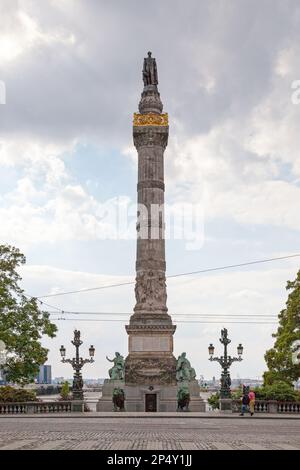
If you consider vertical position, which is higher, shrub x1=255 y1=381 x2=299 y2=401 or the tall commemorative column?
the tall commemorative column

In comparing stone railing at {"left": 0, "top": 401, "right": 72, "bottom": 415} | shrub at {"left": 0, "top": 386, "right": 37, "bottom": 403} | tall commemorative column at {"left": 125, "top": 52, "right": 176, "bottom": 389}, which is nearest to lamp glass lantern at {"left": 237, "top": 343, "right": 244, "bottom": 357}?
tall commemorative column at {"left": 125, "top": 52, "right": 176, "bottom": 389}

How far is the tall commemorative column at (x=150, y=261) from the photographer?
47.0m

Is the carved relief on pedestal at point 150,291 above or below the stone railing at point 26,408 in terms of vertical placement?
above

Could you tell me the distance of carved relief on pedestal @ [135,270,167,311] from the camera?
159ft

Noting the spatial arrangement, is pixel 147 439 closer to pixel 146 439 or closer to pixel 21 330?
pixel 146 439

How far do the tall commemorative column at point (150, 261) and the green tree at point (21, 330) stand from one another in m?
5.86

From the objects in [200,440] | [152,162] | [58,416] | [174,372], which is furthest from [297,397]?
[200,440]

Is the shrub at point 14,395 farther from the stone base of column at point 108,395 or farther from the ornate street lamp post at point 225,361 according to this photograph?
the ornate street lamp post at point 225,361

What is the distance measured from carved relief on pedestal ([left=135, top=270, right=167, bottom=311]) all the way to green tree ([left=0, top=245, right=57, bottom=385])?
6178 millimetres

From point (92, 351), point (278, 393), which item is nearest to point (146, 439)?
point (92, 351)

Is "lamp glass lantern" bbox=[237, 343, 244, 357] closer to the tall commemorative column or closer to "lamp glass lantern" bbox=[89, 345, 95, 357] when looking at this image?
the tall commemorative column

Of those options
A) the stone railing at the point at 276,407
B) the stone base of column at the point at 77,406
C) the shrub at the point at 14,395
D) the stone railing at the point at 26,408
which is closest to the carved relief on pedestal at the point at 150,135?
the shrub at the point at 14,395

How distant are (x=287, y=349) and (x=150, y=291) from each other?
10.5 metres
